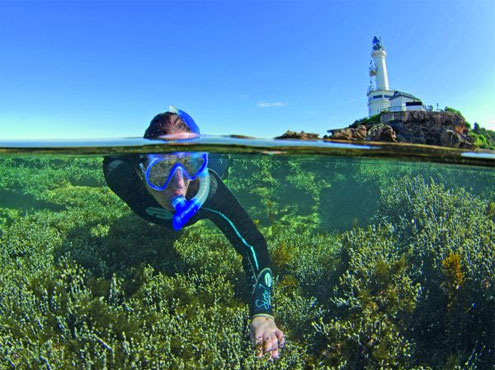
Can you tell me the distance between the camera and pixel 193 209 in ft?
16.8

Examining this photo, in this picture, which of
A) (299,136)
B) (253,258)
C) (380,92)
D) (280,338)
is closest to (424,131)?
(299,136)

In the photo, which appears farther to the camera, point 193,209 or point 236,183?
point 236,183

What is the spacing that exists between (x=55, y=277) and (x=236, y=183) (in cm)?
647

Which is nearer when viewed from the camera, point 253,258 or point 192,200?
point 253,258

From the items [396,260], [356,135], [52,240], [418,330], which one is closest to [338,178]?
[356,135]

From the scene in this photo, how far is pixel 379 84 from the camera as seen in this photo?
7806 centimetres

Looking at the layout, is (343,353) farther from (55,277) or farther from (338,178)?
(338,178)

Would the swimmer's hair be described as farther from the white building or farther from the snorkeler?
the white building

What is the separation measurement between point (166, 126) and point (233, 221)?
9.82ft

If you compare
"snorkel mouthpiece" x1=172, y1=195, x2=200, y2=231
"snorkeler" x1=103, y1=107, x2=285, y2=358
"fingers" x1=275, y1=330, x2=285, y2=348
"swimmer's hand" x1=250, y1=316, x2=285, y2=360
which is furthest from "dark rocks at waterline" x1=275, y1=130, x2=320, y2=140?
"fingers" x1=275, y1=330, x2=285, y2=348

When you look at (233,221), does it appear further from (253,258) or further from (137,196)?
(137,196)

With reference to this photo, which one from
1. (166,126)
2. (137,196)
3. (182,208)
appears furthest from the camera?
(166,126)

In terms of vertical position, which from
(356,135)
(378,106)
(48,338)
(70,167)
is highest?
(378,106)

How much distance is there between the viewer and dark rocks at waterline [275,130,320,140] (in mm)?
8078
